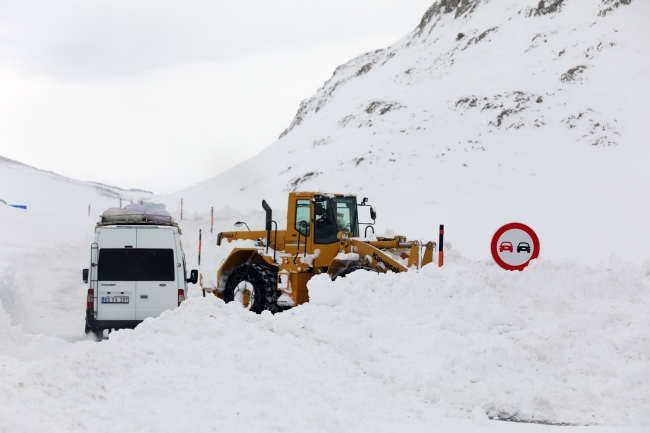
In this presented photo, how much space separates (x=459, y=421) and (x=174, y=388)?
109 inches

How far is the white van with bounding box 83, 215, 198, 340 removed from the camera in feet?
34.3

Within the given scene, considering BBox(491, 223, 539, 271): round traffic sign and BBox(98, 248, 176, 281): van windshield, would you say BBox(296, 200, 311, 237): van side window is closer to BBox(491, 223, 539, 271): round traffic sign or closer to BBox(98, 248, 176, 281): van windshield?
BBox(98, 248, 176, 281): van windshield

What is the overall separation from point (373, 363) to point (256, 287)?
5.08m

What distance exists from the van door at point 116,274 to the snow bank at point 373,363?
1.83 m

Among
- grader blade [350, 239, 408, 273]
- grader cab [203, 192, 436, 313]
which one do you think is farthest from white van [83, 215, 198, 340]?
grader blade [350, 239, 408, 273]

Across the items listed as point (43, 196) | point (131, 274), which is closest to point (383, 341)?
point (131, 274)

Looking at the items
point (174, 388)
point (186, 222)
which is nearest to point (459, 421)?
point (174, 388)

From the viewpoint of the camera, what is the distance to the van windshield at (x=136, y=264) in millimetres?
10555

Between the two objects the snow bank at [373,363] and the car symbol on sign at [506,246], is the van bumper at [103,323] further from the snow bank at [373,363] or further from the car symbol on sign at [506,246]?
the car symbol on sign at [506,246]

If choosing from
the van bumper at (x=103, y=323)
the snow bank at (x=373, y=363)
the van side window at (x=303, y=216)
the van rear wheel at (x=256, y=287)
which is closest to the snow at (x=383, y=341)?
the snow bank at (x=373, y=363)

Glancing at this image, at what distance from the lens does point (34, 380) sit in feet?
17.8

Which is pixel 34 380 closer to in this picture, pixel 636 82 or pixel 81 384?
pixel 81 384

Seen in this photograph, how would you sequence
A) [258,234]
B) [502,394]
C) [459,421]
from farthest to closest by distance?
[258,234]
[502,394]
[459,421]

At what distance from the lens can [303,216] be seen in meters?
12.2
